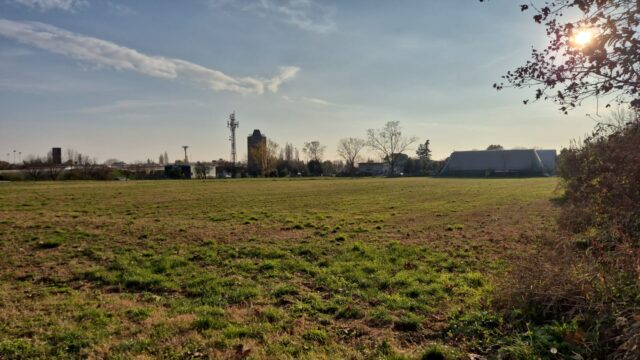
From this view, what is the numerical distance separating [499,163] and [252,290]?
108m

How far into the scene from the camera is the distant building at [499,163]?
99.0 metres

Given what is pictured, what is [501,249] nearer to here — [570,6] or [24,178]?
[570,6]

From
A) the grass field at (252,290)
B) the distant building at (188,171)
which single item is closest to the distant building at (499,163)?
the distant building at (188,171)

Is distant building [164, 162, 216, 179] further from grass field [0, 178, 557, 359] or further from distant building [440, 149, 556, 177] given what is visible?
grass field [0, 178, 557, 359]

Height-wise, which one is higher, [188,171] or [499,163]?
[499,163]

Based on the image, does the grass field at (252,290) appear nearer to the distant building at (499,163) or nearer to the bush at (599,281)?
the bush at (599,281)

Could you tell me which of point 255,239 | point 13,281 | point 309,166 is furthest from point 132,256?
point 309,166

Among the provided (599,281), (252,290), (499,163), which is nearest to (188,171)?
(499,163)

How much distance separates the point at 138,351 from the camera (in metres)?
4.64

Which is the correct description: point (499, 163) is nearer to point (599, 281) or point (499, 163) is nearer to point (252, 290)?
point (252, 290)

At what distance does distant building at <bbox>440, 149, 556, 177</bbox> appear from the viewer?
99.0 meters

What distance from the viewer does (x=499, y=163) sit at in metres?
105

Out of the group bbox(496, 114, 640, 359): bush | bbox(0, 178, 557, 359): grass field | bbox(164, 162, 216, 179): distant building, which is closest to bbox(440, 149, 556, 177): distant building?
bbox(164, 162, 216, 179): distant building

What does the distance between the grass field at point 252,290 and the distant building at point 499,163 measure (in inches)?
3639
